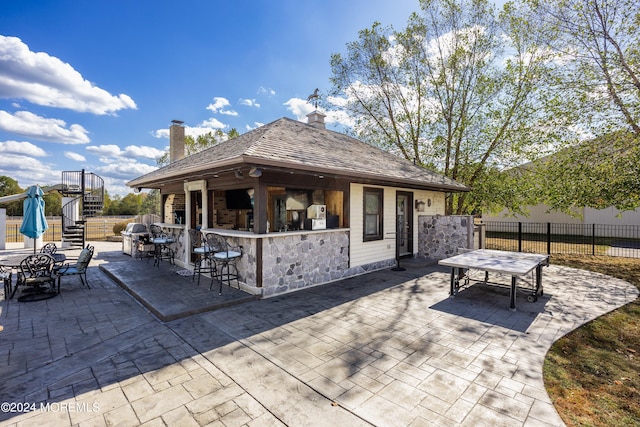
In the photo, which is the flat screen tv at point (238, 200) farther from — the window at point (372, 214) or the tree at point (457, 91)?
the tree at point (457, 91)

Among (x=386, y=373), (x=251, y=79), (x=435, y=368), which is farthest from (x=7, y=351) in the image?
(x=251, y=79)

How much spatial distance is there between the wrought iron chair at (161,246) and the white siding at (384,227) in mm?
5114

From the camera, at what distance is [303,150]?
6430 millimetres

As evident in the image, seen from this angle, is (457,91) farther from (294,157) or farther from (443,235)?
(294,157)

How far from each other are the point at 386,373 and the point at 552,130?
36.9 feet

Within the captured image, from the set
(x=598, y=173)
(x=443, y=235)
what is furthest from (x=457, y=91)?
(x=443, y=235)

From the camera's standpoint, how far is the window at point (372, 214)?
7.83 m

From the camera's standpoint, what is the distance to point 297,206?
7258mm

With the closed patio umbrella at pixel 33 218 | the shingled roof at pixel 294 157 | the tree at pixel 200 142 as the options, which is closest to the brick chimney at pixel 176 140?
the shingled roof at pixel 294 157

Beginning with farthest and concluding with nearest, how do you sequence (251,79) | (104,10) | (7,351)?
(251,79) < (104,10) < (7,351)

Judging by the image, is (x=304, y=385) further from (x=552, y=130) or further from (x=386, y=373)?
(x=552, y=130)

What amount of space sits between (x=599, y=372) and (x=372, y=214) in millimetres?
5451

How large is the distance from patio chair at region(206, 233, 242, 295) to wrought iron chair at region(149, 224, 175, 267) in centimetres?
224

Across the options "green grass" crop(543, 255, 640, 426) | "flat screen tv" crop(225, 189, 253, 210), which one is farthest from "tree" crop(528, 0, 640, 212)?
"flat screen tv" crop(225, 189, 253, 210)
